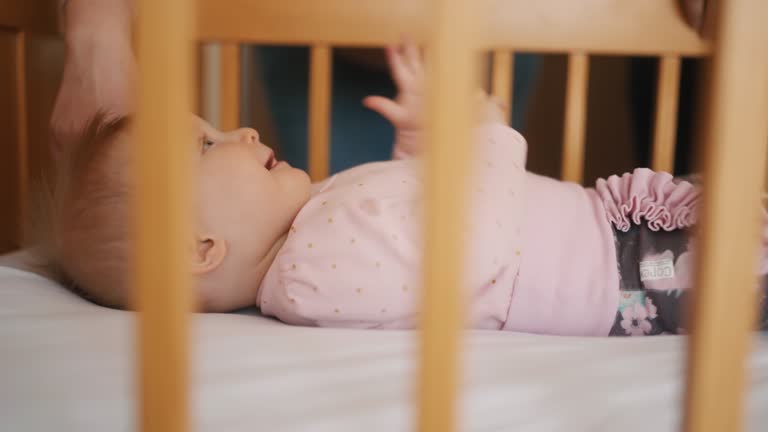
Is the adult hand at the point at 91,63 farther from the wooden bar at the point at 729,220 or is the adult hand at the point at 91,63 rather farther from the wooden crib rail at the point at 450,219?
the wooden bar at the point at 729,220

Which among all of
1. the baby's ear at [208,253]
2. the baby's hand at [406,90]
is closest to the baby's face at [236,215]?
the baby's ear at [208,253]

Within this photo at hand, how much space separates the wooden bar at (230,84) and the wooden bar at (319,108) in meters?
0.12

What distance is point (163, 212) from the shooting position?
0.31 m

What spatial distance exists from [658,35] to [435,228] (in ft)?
2.35

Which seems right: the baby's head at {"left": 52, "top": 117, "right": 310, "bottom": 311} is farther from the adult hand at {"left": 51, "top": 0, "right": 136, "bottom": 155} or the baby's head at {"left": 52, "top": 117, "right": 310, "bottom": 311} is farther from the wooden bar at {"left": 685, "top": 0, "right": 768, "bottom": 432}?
the wooden bar at {"left": 685, "top": 0, "right": 768, "bottom": 432}

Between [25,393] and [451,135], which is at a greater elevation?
[451,135]

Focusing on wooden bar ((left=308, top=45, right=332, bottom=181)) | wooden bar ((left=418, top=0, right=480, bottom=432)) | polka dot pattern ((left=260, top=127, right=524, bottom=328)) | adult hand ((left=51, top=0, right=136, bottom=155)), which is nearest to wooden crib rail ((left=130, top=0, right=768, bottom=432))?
wooden bar ((left=418, top=0, right=480, bottom=432))

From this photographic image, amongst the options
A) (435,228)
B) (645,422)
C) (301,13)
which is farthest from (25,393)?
(301,13)

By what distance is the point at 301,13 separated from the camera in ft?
2.95

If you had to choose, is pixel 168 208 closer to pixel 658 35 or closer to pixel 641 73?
pixel 658 35

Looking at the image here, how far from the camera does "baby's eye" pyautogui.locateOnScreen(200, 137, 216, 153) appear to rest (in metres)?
0.69

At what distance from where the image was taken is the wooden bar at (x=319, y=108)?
92 cm

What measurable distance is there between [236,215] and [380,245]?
0.51ft

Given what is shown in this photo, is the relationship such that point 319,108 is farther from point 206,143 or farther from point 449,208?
point 449,208
